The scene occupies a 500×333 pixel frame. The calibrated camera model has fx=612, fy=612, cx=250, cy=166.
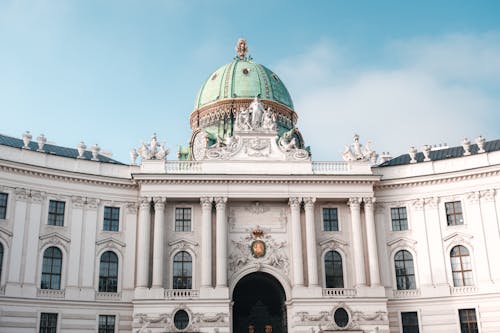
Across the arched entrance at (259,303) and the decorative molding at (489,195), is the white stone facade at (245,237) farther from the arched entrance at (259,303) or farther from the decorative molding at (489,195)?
the arched entrance at (259,303)

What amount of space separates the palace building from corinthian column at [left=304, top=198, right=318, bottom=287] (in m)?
0.08

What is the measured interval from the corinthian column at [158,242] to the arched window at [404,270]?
15.9 meters

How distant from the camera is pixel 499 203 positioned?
133 feet

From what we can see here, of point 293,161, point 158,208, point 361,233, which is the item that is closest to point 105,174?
point 158,208

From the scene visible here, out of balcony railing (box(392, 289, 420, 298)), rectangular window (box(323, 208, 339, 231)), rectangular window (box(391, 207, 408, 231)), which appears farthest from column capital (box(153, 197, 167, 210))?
balcony railing (box(392, 289, 420, 298))

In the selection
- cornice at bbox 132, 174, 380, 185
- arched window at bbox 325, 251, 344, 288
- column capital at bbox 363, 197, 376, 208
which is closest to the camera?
cornice at bbox 132, 174, 380, 185

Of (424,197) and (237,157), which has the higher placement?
(237,157)

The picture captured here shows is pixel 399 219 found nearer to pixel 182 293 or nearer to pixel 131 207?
pixel 182 293

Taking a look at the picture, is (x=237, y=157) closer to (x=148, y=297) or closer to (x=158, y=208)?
(x=158, y=208)

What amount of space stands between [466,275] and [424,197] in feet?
19.4

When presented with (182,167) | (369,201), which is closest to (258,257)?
(182,167)

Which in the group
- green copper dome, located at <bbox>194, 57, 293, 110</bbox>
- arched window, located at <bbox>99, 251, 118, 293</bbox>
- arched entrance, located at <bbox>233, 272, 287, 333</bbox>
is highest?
green copper dome, located at <bbox>194, 57, 293, 110</bbox>

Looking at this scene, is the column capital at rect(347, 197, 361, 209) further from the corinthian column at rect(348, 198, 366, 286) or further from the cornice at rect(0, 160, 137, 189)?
the cornice at rect(0, 160, 137, 189)

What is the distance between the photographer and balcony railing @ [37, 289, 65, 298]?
37.5 metres
